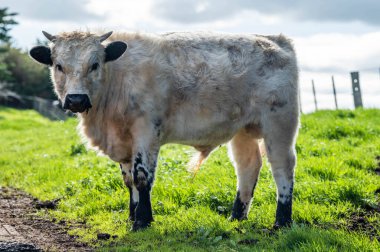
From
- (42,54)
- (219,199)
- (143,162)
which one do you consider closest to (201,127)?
(143,162)

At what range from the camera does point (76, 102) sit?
7.69 metres

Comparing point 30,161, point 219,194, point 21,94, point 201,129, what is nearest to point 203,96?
point 201,129

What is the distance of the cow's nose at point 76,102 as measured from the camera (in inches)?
302

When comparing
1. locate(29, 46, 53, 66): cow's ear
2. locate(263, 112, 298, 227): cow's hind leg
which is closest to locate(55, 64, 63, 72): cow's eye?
locate(29, 46, 53, 66): cow's ear

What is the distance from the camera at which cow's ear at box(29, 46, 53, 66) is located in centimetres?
845

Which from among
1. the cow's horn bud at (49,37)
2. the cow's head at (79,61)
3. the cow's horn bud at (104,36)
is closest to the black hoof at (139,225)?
the cow's head at (79,61)

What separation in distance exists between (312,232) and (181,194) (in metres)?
3.36

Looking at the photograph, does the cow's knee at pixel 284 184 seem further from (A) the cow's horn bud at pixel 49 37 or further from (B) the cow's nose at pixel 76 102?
(A) the cow's horn bud at pixel 49 37

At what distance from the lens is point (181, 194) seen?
963 centimetres

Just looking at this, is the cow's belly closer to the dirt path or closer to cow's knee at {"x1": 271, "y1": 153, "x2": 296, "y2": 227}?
cow's knee at {"x1": 271, "y1": 153, "x2": 296, "y2": 227}

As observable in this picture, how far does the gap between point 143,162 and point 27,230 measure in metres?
2.20

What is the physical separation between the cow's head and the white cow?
14 millimetres

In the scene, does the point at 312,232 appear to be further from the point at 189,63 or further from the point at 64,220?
the point at 64,220

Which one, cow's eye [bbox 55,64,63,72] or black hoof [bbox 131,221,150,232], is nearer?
black hoof [bbox 131,221,150,232]
